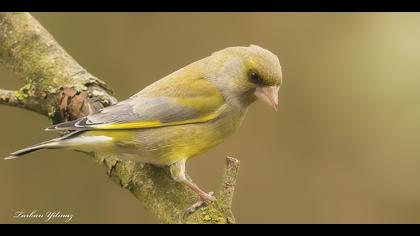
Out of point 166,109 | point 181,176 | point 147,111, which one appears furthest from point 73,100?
point 181,176

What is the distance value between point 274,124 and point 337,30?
1.33 metres

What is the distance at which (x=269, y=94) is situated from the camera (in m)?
4.21

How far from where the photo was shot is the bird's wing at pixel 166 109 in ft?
13.6

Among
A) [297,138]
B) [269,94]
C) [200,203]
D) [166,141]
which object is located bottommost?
[297,138]

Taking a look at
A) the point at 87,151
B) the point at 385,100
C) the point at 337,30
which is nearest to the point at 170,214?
the point at 87,151

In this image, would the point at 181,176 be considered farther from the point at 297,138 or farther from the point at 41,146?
the point at 297,138

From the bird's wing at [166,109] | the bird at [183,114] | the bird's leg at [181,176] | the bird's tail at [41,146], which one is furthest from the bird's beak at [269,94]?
the bird's tail at [41,146]

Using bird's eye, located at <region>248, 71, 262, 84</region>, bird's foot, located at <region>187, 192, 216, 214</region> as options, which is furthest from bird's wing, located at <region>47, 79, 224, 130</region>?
bird's foot, located at <region>187, 192, 216, 214</region>

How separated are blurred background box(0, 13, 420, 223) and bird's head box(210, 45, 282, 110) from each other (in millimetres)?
2274

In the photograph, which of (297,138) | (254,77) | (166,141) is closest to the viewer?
(166,141)

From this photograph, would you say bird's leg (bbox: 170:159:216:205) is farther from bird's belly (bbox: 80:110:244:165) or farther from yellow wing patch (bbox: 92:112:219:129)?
yellow wing patch (bbox: 92:112:219:129)

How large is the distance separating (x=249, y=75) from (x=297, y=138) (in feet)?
8.60

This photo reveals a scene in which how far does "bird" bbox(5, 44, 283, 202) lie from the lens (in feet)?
13.4

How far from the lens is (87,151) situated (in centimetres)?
420
